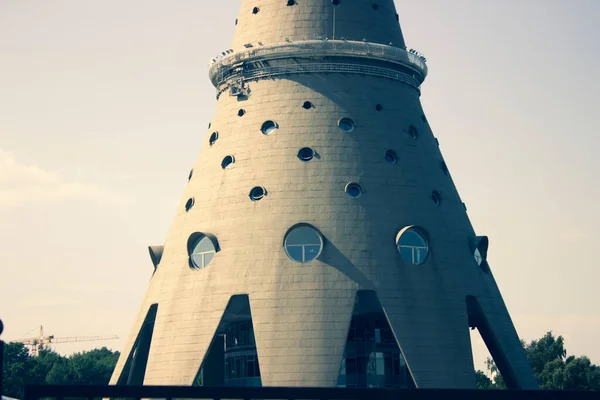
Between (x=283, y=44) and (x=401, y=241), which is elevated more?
(x=283, y=44)

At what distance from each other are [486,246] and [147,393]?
94.0ft

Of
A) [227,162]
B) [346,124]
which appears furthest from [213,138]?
[346,124]

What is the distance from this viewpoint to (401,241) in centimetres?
5944

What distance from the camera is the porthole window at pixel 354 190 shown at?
2361 inches

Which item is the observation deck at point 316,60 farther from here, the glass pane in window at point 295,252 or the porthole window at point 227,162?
the glass pane in window at point 295,252

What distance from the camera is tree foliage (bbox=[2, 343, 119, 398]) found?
108250 mm

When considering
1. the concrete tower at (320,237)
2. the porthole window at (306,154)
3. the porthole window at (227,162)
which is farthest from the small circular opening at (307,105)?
the porthole window at (227,162)

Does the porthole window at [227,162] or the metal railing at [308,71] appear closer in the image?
the porthole window at [227,162]

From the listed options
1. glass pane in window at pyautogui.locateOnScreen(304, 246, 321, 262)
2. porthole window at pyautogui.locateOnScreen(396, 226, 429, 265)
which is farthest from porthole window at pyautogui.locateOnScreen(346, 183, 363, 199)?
glass pane in window at pyautogui.locateOnScreen(304, 246, 321, 262)

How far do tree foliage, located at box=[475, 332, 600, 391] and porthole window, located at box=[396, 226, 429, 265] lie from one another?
40460 mm

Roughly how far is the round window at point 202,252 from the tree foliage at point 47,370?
5016cm

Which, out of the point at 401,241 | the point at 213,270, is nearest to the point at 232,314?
the point at 213,270

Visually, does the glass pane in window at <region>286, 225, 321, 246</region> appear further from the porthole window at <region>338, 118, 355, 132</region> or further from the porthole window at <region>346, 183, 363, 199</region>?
the porthole window at <region>338, 118, 355, 132</region>

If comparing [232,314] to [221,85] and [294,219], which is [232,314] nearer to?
[294,219]
